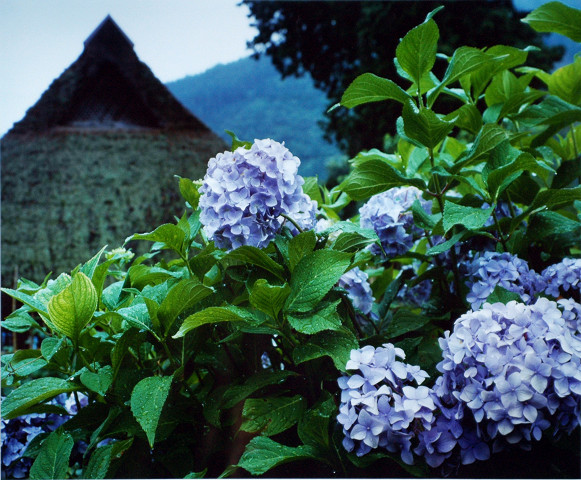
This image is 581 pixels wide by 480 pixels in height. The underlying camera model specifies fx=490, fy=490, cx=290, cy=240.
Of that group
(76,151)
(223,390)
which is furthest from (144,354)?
(76,151)

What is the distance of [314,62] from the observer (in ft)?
28.8

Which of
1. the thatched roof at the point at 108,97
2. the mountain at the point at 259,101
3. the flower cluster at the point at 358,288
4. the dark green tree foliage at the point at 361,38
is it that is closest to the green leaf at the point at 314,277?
the flower cluster at the point at 358,288

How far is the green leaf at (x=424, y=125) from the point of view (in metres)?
0.74

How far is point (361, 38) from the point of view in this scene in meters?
6.93

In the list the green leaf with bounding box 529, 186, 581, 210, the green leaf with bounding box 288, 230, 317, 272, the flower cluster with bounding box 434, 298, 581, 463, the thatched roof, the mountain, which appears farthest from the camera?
Result: the mountain

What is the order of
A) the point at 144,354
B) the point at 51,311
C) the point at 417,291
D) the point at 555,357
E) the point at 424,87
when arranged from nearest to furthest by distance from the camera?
the point at 555,357
the point at 51,311
the point at 144,354
the point at 424,87
the point at 417,291

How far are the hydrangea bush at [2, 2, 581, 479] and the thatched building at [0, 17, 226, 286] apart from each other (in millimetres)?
5268

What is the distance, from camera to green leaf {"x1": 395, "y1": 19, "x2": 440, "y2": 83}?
0.74 meters

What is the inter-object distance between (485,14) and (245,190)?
6851 mm

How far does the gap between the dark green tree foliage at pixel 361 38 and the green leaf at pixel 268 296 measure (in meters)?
4.54

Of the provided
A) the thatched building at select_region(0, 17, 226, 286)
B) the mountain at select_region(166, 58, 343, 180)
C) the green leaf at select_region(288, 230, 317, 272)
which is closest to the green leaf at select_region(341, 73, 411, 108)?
the green leaf at select_region(288, 230, 317, 272)

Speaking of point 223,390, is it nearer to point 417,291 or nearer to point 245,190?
point 245,190

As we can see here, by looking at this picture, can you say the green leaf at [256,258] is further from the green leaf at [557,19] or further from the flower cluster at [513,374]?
the green leaf at [557,19]

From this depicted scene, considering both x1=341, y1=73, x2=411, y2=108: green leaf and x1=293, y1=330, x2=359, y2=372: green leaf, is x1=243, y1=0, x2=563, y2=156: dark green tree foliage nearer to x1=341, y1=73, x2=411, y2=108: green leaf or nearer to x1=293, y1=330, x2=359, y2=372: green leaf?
x1=341, y1=73, x2=411, y2=108: green leaf
